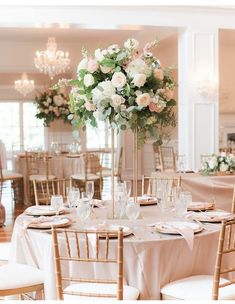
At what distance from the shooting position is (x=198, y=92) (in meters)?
7.54

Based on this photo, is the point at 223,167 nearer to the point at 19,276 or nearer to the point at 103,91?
the point at 103,91

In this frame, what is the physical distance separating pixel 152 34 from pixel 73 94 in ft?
21.6

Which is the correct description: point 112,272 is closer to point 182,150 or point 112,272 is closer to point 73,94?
point 73,94

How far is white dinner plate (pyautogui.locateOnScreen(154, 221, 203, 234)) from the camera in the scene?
2.67 m

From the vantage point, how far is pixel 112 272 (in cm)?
258

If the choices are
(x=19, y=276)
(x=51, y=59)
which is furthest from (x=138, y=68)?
(x=51, y=59)

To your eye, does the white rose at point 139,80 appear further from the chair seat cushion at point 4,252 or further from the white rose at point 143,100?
the chair seat cushion at point 4,252

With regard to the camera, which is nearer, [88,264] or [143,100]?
[88,264]

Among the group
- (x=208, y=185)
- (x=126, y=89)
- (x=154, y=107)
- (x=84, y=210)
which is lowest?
(x=208, y=185)

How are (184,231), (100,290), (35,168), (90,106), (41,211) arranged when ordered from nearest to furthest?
(100,290) → (184,231) → (90,106) → (41,211) → (35,168)

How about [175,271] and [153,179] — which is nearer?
[175,271]

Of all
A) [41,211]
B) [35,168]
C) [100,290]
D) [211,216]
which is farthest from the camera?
[35,168]

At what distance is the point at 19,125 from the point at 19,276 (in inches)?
491

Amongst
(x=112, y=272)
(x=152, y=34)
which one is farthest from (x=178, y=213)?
(x=152, y=34)
